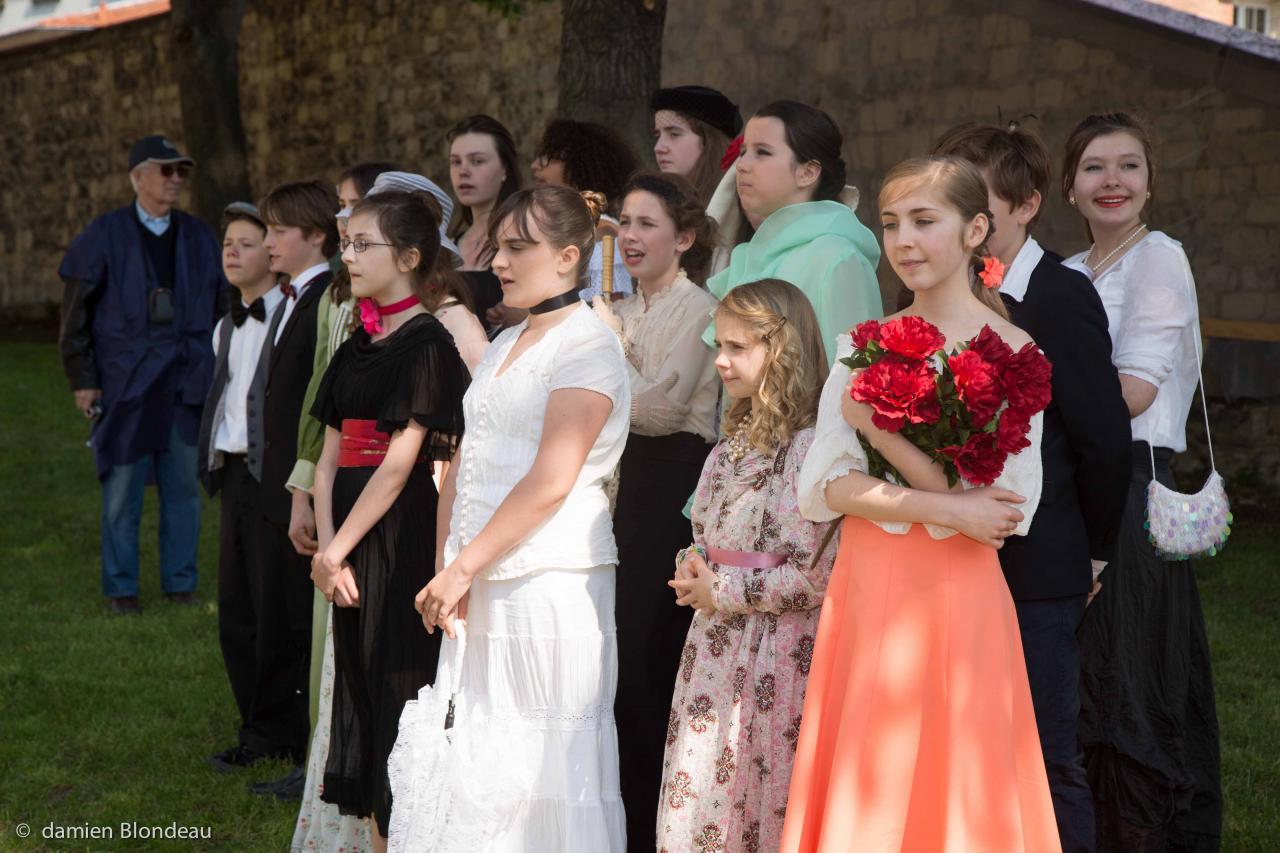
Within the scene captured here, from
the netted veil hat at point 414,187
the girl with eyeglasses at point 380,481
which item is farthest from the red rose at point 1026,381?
the netted veil hat at point 414,187

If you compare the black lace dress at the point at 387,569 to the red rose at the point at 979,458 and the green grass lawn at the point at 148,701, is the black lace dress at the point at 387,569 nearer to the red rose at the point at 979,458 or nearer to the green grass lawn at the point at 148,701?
the green grass lawn at the point at 148,701

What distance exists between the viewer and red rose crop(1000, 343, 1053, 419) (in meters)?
2.86

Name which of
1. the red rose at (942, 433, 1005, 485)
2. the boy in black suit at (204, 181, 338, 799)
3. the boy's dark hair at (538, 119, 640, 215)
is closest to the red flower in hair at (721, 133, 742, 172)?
the boy's dark hair at (538, 119, 640, 215)

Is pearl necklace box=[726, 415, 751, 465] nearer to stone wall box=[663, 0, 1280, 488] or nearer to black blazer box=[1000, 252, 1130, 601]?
black blazer box=[1000, 252, 1130, 601]

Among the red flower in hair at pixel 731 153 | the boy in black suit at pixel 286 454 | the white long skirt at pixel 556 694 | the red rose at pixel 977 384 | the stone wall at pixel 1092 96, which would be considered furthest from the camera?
the stone wall at pixel 1092 96

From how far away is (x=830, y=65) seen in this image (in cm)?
1191

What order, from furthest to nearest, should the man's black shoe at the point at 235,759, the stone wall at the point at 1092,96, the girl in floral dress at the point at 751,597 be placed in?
the stone wall at the point at 1092,96 → the man's black shoe at the point at 235,759 → the girl in floral dress at the point at 751,597

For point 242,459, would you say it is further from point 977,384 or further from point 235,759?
point 977,384

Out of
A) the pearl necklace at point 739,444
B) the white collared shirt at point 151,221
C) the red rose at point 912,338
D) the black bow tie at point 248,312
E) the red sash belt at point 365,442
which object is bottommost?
the red sash belt at point 365,442

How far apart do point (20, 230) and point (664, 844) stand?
78.4 feet

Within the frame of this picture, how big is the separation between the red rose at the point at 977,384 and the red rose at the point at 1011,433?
0.03 m

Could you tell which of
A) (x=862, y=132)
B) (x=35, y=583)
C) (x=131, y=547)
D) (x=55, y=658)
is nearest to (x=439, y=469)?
(x=55, y=658)

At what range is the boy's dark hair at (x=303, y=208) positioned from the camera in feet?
16.8

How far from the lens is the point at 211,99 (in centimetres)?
1329
